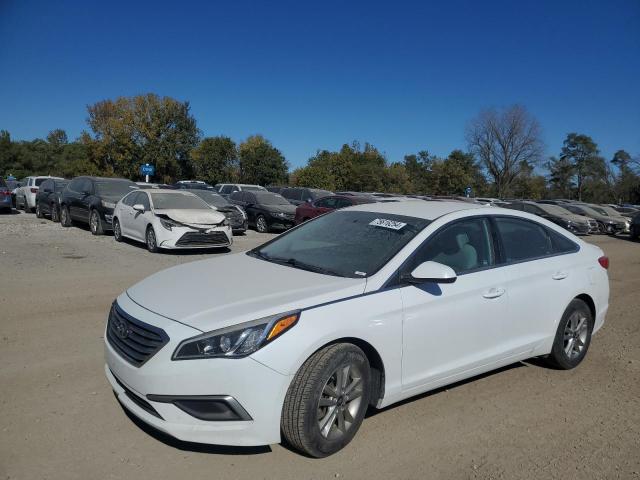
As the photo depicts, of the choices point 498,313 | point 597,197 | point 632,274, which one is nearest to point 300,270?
point 498,313

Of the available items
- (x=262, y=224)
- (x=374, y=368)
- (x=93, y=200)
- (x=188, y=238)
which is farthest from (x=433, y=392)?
(x=262, y=224)

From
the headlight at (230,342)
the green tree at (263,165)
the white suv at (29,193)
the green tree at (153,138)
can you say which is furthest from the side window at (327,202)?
the green tree at (153,138)

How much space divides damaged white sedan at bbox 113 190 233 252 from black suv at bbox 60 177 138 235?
1321mm

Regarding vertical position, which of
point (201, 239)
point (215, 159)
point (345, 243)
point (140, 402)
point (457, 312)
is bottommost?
point (201, 239)

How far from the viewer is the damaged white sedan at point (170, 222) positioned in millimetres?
11695

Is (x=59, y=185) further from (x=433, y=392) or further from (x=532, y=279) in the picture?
(x=532, y=279)

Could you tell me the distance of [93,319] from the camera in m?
5.88

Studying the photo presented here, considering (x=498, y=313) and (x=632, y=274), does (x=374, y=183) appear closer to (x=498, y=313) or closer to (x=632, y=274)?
(x=632, y=274)

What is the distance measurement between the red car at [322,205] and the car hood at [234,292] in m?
15.0

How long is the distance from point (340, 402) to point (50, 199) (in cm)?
1830

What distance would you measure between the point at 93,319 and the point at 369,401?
3.83 metres

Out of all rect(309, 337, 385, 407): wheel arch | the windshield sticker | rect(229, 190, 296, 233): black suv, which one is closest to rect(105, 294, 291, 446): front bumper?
rect(309, 337, 385, 407): wheel arch

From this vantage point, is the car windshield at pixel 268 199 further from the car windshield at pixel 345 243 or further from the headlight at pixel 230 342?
the headlight at pixel 230 342

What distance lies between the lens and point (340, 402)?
318 centimetres
